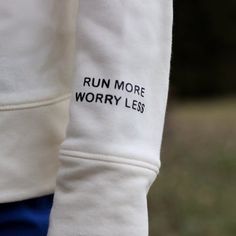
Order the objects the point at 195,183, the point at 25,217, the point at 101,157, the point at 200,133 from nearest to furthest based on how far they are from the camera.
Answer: the point at 101,157 → the point at 25,217 → the point at 195,183 → the point at 200,133

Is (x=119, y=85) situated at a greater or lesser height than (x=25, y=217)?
greater

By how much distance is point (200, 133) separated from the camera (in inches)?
331

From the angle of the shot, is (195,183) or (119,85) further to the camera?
(195,183)

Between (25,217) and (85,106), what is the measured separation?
230 millimetres

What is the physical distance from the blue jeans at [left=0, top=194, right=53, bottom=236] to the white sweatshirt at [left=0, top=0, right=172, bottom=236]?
0.07ft

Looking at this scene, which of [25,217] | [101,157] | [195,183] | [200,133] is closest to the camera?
[101,157]

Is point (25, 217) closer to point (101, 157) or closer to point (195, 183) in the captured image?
point (101, 157)

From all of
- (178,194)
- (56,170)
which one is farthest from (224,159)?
(56,170)

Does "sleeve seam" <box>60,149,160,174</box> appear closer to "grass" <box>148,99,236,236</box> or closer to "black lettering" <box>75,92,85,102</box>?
"black lettering" <box>75,92,85,102</box>

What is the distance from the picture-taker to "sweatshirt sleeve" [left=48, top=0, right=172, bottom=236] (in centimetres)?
138

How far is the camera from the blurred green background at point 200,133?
5.55m

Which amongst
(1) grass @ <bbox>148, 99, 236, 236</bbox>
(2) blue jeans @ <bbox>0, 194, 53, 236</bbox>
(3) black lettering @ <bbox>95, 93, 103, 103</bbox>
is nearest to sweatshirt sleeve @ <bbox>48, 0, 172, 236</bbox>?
(3) black lettering @ <bbox>95, 93, 103, 103</bbox>

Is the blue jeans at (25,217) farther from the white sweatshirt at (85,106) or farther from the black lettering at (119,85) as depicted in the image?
the black lettering at (119,85)

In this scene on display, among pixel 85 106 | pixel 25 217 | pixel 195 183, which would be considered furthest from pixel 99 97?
pixel 195 183
